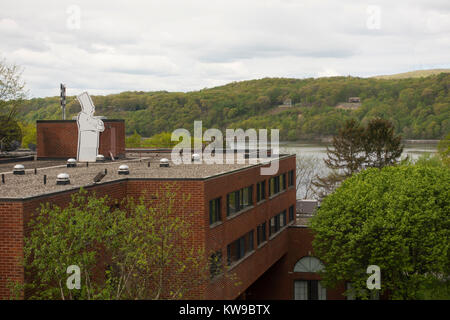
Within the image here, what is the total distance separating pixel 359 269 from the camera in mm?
34906

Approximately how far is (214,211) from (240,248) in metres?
5.17

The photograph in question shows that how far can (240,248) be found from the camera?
104 feet

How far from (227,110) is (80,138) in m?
83.7

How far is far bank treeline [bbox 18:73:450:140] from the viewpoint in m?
105

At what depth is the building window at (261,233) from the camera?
116 feet

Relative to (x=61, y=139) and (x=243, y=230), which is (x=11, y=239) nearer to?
(x=243, y=230)

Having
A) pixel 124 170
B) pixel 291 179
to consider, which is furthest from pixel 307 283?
pixel 124 170

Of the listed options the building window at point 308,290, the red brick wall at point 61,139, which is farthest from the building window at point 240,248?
the red brick wall at point 61,139

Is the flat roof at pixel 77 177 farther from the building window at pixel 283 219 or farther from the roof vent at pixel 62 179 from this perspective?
the building window at pixel 283 219

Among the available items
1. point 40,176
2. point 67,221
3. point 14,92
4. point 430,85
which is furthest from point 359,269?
point 430,85

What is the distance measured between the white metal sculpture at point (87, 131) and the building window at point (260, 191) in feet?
35.0

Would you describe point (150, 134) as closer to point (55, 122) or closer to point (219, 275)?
point (55, 122)

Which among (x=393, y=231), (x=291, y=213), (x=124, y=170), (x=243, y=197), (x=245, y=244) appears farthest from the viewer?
(x=291, y=213)

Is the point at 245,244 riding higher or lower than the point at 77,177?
lower
